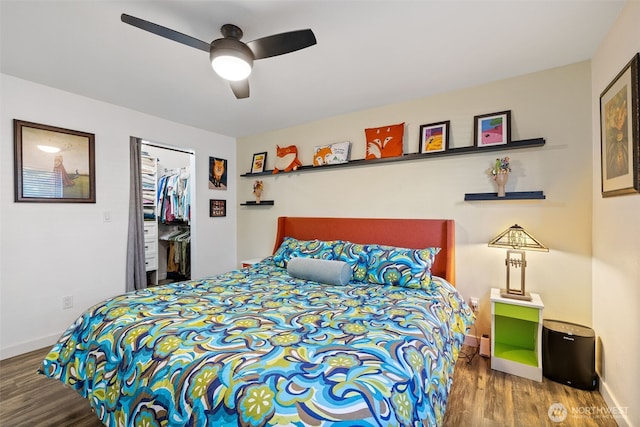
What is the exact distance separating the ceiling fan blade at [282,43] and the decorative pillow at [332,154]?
1677 mm

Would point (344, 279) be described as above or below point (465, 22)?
below

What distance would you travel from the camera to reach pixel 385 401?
92 centimetres

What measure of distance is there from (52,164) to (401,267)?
3387mm

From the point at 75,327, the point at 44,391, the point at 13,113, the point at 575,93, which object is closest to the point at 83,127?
the point at 13,113

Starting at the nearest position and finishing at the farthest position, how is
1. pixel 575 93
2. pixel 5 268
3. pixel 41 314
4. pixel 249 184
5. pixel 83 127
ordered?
pixel 575 93 → pixel 5 268 → pixel 41 314 → pixel 83 127 → pixel 249 184

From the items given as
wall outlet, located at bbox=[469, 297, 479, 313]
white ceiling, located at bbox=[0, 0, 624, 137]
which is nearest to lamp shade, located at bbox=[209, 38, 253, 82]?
white ceiling, located at bbox=[0, 0, 624, 137]

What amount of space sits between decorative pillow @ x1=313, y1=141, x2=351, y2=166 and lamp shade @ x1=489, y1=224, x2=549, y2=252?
5.69 ft

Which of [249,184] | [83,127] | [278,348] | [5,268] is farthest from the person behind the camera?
[249,184]

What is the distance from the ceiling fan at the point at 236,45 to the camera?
5.11 ft

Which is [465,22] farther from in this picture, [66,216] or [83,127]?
[66,216]

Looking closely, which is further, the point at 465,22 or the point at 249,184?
the point at 249,184

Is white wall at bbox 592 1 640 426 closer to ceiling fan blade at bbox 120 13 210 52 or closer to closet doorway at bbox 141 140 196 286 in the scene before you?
ceiling fan blade at bbox 120 13 210 52

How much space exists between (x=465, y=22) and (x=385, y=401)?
2118mm

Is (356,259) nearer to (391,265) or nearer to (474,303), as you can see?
(391,265)
